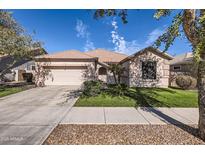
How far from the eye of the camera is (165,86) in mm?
20844

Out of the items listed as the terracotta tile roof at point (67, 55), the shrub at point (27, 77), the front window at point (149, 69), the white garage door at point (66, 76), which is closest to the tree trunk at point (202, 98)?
the front window at point (149, 69)

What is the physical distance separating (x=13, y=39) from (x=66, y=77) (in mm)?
7850

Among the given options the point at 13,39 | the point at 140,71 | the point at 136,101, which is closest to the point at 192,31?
the point at 136,101

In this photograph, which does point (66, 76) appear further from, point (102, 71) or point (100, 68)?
point (102, 71)

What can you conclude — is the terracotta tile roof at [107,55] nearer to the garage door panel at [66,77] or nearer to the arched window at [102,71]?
the arched window at [102,71]

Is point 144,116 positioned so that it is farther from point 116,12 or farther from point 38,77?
point 38,77

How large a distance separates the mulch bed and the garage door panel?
16.4 meters

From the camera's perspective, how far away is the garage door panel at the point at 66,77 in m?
23.4

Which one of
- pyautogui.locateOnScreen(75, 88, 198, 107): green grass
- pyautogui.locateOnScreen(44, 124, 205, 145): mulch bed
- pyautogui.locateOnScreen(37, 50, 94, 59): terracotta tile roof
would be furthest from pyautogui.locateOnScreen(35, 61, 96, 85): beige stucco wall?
pyautogui.locateOnScreen(44, 124, 205, 145): mulch bed

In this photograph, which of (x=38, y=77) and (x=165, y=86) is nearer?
(x=165, y=86)
